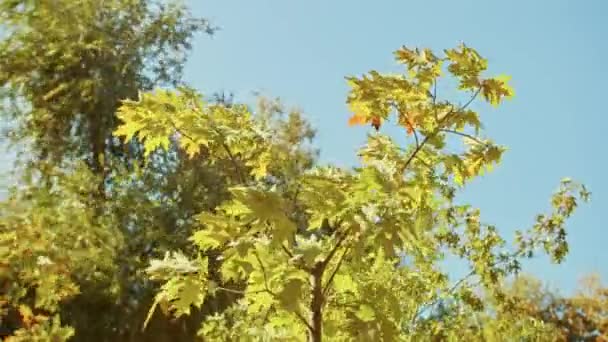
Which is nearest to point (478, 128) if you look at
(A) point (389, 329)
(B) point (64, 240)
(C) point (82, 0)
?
(A) point (389, 329)

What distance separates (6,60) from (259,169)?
15.8m

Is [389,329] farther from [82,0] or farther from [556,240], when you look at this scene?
[82,0]

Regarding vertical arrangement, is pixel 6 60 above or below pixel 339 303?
above

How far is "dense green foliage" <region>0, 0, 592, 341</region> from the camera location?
9.69 ft

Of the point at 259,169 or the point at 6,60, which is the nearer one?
the point at 259,169

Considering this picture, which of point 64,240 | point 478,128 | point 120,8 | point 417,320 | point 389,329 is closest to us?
point 389,329

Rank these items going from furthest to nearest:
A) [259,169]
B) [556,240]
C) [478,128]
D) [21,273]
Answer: [21,273] → [556,240] → [259,169] → [478,128]

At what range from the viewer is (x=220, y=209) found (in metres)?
3.18

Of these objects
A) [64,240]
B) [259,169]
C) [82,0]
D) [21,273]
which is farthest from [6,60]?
[259,169]

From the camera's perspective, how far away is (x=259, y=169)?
3.57 m

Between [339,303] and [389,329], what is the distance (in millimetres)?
424

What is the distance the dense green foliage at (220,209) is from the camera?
2.95 metres

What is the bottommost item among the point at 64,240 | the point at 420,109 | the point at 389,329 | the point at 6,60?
the point at 389,329

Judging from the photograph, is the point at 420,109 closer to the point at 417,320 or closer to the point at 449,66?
the point at 449,66
